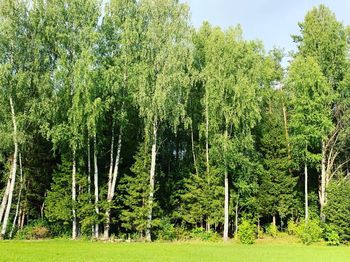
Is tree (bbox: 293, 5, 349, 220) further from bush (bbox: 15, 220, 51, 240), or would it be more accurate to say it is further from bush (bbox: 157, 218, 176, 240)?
bush (bbox: 15, 220, 51, 240)

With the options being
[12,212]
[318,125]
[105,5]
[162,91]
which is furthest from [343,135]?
[12,212]

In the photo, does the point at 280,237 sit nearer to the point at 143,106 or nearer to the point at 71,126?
the point at 143,106

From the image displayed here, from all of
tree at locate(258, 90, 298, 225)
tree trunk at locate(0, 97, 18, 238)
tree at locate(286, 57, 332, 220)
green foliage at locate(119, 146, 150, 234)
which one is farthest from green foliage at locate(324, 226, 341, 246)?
tree trunk at locate(0, 97, 18, 238)

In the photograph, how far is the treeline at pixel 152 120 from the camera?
2809 cm

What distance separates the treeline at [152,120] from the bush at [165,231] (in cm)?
10

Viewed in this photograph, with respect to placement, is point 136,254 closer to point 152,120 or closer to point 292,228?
point 152,120

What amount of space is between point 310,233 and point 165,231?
10531 mm

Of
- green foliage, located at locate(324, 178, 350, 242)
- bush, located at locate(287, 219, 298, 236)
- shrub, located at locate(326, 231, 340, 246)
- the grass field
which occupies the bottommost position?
the grass field

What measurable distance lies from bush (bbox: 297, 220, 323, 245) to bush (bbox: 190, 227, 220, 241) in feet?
20.5

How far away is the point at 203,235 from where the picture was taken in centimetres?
3067

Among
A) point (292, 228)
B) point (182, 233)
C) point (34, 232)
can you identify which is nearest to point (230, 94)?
point (182, 233)

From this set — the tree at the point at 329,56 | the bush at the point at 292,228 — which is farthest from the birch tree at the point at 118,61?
the tree at the point at 329,56

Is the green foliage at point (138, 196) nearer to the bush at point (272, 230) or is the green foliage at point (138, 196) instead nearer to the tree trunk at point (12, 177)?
the tree trunk at point (12, 177)

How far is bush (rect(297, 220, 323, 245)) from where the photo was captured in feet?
97.3
